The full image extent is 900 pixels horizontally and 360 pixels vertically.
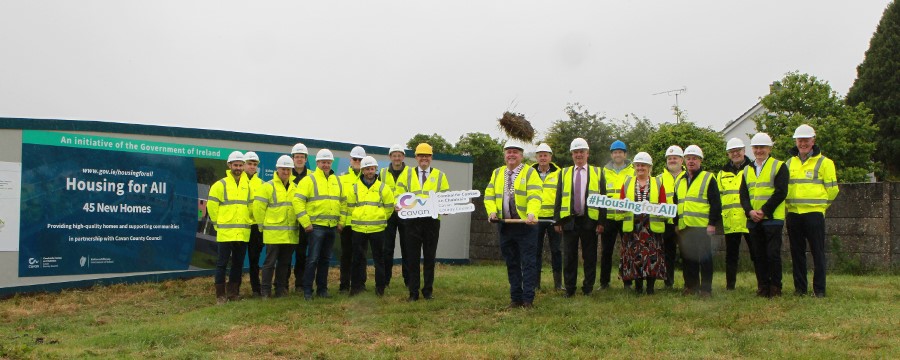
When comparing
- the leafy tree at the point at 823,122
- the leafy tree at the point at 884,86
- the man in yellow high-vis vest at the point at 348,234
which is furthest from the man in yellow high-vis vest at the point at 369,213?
the leafy tree at the point at 884,86

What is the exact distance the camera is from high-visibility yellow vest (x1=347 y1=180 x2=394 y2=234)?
31.4 ft

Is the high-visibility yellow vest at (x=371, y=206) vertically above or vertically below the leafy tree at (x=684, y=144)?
below

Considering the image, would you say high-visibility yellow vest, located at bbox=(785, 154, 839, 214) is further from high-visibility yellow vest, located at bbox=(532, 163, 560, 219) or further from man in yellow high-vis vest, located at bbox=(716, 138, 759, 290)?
high-visibility yellow vest, located at bbox=(532, 163, 560, 219)

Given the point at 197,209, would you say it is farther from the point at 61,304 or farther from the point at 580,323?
the point at 580,323

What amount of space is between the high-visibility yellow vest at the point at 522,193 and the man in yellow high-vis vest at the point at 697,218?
167 centimetres

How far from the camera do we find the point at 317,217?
31.7 feet

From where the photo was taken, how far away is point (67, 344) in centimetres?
717

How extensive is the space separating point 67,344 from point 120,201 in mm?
4232

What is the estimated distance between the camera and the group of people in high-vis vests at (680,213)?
843 centimetres

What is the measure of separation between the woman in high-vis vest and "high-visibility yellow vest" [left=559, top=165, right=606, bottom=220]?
413 millimetres

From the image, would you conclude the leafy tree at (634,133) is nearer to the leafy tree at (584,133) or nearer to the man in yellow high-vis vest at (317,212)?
the leafy tree at (584,133)

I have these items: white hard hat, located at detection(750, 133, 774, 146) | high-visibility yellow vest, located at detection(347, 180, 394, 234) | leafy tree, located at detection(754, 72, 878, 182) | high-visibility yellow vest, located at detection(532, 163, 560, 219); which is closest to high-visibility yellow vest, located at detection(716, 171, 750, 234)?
white hard hat, located at detection(750, 133, 774, 146)

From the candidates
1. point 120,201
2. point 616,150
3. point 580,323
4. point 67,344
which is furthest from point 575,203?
Answer: point 120,201

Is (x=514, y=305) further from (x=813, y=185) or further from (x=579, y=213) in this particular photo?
(x=813, y=185)
